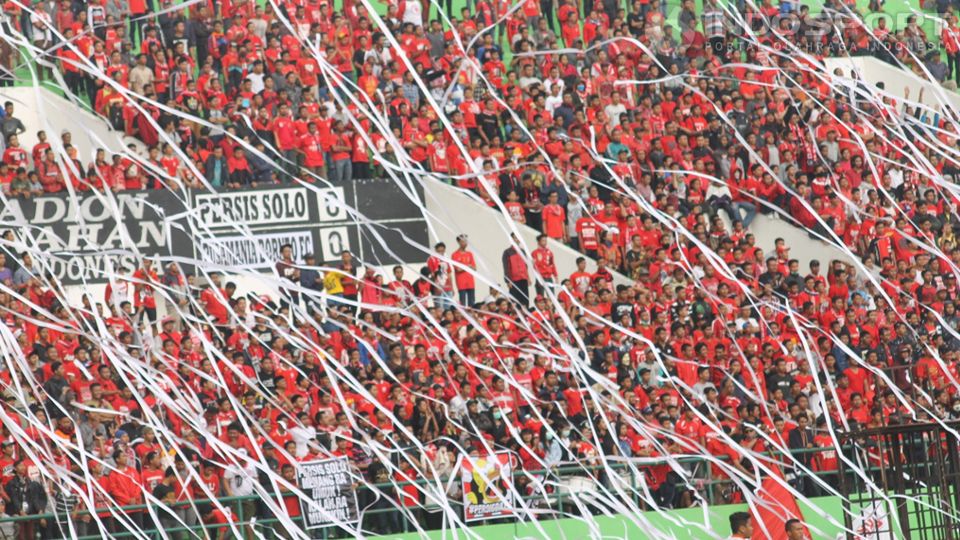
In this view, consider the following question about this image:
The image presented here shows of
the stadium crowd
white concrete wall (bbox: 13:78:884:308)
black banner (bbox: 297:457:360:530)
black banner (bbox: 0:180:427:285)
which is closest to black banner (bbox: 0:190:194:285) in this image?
black banner (bbox: 0:180:427:285)

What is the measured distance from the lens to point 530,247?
18484mm

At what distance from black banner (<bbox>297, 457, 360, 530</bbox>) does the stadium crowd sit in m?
0.95

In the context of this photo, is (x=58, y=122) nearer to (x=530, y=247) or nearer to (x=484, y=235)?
(x=484, y=235)

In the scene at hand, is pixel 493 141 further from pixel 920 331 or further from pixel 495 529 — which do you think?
pixel 495 529

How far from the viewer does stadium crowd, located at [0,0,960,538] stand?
13812mm

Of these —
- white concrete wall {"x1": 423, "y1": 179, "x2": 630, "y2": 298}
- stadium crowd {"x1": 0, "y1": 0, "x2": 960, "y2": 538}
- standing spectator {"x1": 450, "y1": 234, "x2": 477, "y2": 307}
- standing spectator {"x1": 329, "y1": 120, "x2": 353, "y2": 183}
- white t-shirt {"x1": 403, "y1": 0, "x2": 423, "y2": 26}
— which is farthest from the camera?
white t-shirt {"x1": 403, "y1": 0, "x2": 423, "y2": 26}

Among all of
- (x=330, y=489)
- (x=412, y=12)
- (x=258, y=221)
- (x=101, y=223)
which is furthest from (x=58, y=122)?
(x=330, y=489)

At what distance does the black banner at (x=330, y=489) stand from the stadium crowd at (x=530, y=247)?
0.95m

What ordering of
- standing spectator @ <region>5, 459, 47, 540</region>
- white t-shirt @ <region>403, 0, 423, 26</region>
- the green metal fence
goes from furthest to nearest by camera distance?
white t-shirt @ <region>403, 0, 423, 26</region>, standing spectator @ <region>5, 459, 47, 540</region>, the green metal fence

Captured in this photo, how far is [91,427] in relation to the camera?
13148 mm

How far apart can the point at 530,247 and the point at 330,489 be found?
728 cm

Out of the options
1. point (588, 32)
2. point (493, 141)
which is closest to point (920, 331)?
point (493, 141)

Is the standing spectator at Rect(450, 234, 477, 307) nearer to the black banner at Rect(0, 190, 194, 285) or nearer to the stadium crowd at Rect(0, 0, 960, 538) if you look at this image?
the stadium crowd at Rect(0, 0, 960, 538)

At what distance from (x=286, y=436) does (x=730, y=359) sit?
174 inches
